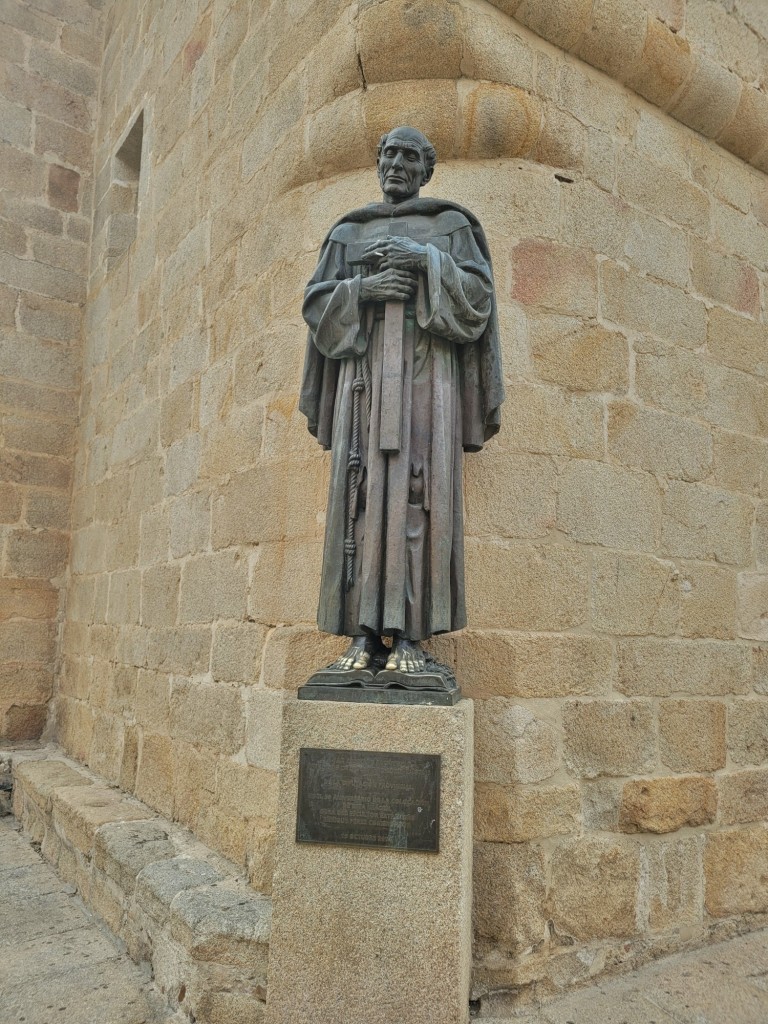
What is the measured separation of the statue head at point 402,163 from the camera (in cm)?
248

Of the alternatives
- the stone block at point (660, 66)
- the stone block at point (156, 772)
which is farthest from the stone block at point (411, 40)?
the stone block at point (156, 772)

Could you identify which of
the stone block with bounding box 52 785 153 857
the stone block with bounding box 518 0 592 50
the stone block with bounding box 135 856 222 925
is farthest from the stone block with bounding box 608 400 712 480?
the stone block with bounding box 52 785 153 857

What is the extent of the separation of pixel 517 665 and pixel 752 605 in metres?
1.39

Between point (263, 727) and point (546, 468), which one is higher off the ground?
point (546, 468)

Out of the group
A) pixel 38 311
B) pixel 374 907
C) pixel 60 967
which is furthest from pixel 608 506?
pixel 38 311

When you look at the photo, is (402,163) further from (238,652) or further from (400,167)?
(238,652)

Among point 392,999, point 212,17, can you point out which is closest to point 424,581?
point 392,999

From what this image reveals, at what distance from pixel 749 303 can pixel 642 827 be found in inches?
97.7

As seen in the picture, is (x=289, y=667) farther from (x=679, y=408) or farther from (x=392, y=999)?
(x=679, y=408)

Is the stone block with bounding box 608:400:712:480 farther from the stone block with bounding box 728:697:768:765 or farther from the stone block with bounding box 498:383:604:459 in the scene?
the stone block with bounding box 728:697:768:765

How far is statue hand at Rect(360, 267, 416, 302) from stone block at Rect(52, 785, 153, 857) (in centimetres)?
267

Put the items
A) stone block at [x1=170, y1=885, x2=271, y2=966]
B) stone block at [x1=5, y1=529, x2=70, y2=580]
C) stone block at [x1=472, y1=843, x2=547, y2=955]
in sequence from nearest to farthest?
stone block at [x1=170, y1=885, x2=271, y2=966]
stone block at [x1=472, y1=843, x2=547, y2=955]
stone block at [x1=5, y1=529, x2=70, y2=580]

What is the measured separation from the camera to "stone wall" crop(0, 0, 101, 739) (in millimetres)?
5574

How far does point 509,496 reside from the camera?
3.01 meters
